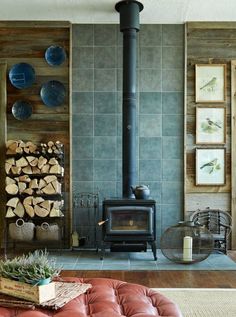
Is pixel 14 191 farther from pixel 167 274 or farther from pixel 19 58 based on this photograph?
pixel 167 274

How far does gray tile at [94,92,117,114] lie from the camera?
5.11 metres

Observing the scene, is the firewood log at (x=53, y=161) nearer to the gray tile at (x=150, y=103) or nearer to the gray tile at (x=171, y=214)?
the gray tile at (x=150, y=103)

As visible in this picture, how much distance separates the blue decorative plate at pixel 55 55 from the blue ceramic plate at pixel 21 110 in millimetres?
633

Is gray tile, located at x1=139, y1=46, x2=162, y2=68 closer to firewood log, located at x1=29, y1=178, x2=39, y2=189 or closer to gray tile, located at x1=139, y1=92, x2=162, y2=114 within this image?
gray tile, located at x1=139, y1=92, x2=162, y2=114

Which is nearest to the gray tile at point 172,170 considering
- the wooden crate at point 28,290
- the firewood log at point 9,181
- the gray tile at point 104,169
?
the gray tile at point 104,169

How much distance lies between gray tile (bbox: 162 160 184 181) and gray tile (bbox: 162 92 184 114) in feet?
2.18

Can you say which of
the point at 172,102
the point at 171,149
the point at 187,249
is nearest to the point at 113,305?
the point at 187,249

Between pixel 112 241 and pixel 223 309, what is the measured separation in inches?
70.3

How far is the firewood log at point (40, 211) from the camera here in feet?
16.0

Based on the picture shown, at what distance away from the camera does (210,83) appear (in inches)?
201

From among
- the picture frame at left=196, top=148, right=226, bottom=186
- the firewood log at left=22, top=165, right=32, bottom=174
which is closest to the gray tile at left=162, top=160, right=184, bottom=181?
the picture frame at left=196, top=148, right=226, bottom=186

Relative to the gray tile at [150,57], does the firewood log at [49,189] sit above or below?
below

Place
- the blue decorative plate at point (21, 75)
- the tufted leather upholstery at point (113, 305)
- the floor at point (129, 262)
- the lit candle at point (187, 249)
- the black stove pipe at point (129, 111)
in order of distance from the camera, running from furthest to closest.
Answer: the blue decorative plate at point (21, 75), the black stove pipe at point (129, 111), the lit candle at point (187, 249), the floor at point (129, 262), the tufted leather upholstery at point (113, 305)

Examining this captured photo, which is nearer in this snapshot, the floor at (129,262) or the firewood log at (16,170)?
the floor at (129,262)
